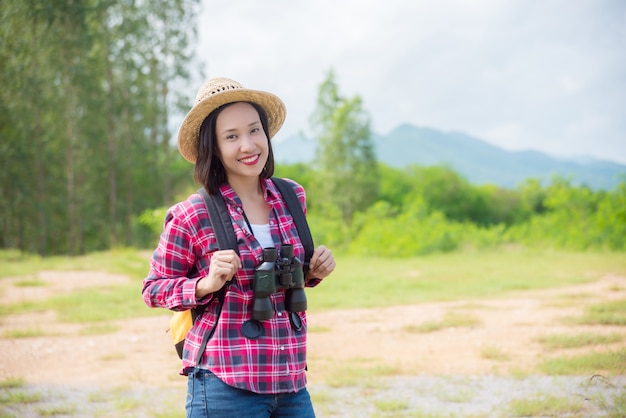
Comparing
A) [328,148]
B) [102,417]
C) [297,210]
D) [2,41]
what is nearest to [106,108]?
[2,41]

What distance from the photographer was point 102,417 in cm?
436

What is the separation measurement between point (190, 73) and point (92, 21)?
132 inches

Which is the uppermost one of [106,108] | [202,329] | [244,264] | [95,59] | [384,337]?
[95,59]

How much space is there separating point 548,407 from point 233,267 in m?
3.24

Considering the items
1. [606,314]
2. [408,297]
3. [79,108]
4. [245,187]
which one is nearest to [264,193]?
[245,187]

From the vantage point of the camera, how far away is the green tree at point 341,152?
26.6m

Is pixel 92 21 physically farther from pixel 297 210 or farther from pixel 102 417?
pixel 297 210

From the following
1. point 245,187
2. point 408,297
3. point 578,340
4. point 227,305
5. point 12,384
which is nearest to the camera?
point 227,305

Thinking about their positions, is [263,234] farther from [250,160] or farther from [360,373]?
[360,373]

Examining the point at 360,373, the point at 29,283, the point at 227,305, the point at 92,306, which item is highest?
the point at 227,305

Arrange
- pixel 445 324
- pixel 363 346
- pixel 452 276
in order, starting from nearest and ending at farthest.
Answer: pixel 363 346, pixel 445 324, pixel 452 276

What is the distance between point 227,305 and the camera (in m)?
1.92

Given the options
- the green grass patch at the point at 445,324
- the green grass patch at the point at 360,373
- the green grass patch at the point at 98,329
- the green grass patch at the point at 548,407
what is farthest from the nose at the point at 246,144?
the green grass patch at the point at 98,329

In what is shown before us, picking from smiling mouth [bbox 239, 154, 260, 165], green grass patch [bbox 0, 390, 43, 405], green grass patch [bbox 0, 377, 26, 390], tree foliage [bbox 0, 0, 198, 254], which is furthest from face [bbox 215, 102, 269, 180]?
tree foliage [bbox 0, 0, 198, 254]
